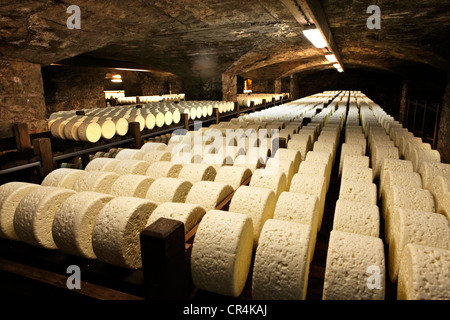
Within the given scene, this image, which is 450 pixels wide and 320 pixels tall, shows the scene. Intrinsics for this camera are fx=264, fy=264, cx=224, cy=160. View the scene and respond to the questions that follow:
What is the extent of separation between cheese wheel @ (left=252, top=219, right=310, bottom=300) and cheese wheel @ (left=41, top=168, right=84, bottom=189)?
1806mm

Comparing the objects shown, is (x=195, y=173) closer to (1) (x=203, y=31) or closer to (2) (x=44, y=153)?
(2) (x=44, y=153)

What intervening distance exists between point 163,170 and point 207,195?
748mm

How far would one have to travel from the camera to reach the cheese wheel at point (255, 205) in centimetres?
164

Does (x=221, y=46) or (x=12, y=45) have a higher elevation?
(x=221, y=46)

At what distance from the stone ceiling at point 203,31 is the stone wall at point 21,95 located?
0.18 meters

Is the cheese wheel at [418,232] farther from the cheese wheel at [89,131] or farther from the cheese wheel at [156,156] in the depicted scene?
the cheese wheel at [89,131]

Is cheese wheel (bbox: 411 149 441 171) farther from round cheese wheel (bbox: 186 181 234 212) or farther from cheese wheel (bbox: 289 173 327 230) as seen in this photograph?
round cheese wheel (bbox: 186 181 234 212)

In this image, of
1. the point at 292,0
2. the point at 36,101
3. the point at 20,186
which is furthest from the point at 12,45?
the point at 292,0

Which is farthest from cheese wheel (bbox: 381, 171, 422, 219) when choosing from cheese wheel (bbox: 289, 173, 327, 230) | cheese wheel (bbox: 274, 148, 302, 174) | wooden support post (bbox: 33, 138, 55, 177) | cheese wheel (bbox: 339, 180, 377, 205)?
wooden support post (bbox: 33, 138, 55, 177)

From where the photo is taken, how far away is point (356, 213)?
1578 mm

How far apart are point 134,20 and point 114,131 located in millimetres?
2080

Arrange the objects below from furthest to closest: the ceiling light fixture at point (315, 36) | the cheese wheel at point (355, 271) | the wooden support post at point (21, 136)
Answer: the ceiling light fixture at point (315, 36), the wooden support post at point (21, 136), the cheese wheel at point (355, 271)

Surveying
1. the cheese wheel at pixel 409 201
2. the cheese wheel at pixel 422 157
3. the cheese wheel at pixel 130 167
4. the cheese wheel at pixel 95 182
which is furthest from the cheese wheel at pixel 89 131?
the cheese wheel at pixel 422 157
